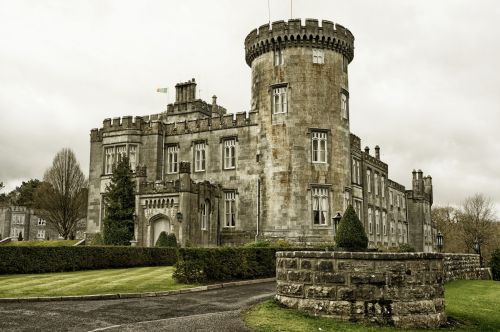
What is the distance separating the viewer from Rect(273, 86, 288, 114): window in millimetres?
36531

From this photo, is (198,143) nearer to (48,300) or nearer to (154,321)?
(48,300)

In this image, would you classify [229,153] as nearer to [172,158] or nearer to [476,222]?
[172,158]

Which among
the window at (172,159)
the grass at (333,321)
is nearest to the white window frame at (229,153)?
the window at (172,159)

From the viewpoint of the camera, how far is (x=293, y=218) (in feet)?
114

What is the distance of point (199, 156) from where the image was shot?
132 ft

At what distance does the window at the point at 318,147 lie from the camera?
35844 mm

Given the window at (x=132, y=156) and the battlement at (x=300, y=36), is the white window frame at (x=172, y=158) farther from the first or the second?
the battlement at (x=300, y=36)

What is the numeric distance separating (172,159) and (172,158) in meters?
0.08

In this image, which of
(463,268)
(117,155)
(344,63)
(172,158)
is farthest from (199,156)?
(463,268)

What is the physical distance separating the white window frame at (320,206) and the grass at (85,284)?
15.0 m

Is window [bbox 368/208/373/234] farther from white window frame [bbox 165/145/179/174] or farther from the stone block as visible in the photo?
the stone block

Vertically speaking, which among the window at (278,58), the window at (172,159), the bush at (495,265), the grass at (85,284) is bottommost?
the bush at (495,265)

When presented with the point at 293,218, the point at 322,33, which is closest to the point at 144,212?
the point at 293,218

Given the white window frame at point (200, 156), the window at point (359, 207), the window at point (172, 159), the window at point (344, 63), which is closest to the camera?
the window at point (344, 63)
